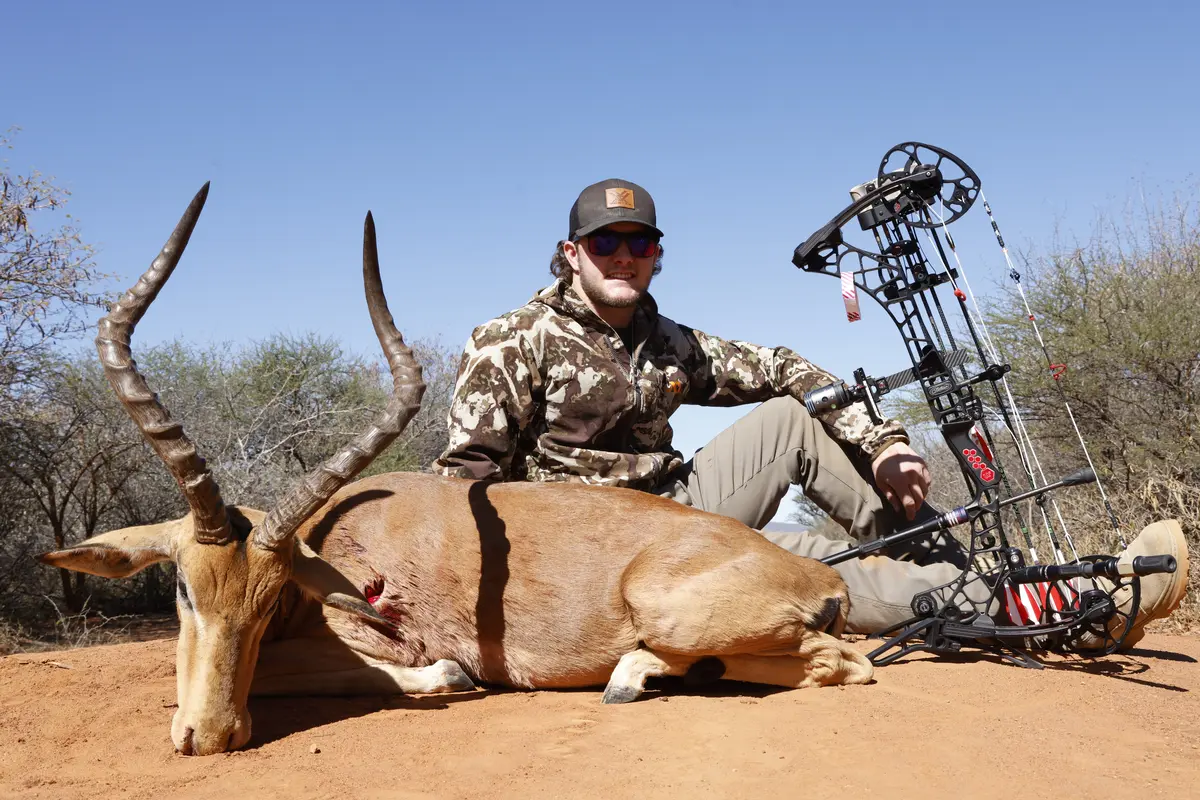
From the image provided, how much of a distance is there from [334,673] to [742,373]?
3.43 m

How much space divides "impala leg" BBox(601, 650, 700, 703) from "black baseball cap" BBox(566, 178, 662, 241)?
9.11 feet

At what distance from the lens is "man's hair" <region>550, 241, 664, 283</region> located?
6.64 m

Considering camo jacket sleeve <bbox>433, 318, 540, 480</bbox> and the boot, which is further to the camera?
camo jacket sleeve <bbox>433, 318, 540, 480</bbox>

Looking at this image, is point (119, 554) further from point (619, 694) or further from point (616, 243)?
point (616, 243)

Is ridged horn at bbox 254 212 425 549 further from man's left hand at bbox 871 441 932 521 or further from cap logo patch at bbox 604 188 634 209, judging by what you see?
man's left hand at bbox 871 441 932 521

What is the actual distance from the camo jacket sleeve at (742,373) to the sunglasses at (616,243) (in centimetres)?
77

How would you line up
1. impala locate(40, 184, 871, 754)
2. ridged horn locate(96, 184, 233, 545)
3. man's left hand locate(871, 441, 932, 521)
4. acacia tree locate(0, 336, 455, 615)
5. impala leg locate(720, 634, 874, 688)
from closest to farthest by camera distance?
ridged horn locate(96, 184, 233, 545), impala locate(40, 184, 871, 754), impala leg locate(720, 634, 874, 688), man's left hand locate(871, 441, 932, 521), acacia tree locate(0, 336, 455, 615)

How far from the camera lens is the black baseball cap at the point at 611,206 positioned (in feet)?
20.5

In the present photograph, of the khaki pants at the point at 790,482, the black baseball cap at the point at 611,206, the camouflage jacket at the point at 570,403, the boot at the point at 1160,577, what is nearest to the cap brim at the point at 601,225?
the black baseball cap at the point at 611,206

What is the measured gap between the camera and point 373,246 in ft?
14.2

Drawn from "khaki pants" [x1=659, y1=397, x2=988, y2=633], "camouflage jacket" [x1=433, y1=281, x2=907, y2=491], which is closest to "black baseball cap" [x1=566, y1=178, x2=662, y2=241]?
"camouflage jacket" [x1=433, y1=281, x2=907, y2=491]

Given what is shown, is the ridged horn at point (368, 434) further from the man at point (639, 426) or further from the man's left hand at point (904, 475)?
the man's left hand at point (904, 475)

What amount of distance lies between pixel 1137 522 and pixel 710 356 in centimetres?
427

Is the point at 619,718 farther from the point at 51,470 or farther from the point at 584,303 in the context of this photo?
the point at 51,470
